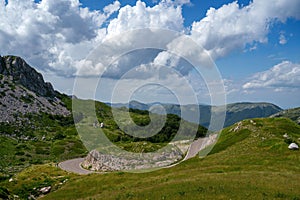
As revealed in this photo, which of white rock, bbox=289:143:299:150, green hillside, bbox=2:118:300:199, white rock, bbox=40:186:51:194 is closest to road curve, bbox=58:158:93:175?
green hillside, bbox=2:118:300:199

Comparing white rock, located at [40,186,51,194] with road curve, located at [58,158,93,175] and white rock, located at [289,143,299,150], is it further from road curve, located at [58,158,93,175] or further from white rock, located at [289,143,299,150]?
white rock, located at [289,143,299,150]

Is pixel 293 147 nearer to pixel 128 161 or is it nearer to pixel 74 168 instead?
pixel 128 161

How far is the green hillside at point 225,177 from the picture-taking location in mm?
28638

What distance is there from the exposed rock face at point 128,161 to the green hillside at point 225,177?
11610mm

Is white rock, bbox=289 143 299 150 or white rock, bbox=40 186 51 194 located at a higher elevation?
white rock, bbox=289 143 299 150

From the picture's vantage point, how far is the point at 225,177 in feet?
118

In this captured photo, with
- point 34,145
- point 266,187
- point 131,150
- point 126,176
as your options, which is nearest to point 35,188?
point 126,176

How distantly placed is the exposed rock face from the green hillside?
11610mm

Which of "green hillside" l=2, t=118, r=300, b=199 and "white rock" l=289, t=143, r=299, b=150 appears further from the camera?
"white rock" l=289, t=143, r=299, b=150

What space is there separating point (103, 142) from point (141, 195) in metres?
172

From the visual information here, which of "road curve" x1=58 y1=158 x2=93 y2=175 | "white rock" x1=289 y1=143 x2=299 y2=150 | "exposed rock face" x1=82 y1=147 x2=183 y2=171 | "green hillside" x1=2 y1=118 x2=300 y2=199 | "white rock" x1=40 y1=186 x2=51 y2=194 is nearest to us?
"green hillside" x1=2 y1=118 x2=300 y2=199

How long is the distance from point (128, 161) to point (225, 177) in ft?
170

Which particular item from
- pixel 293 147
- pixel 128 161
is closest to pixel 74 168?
pixel 128 161

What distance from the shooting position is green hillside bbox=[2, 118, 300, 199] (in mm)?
28638
